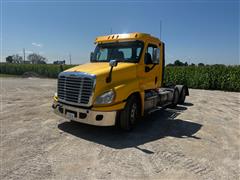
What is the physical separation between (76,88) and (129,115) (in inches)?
61.9

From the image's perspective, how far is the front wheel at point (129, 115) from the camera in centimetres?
570

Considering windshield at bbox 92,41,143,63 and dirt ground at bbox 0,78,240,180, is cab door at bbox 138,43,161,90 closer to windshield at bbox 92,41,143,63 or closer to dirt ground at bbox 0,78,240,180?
windshield at bbox 92,41,143,63

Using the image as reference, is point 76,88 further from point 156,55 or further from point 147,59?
point 156,55

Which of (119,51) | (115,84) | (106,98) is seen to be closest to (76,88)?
(106,98)

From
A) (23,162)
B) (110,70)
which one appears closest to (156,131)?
(110,70)

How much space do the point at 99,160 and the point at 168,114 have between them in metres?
4.90

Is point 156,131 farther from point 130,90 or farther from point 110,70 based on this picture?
point 110,70

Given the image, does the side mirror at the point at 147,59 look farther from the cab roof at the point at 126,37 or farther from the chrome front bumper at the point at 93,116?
the chrome front bumper at the point at 93,116

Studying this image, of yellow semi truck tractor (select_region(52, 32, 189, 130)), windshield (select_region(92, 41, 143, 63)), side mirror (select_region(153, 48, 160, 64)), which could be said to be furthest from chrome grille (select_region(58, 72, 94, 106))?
side mirror (select_region(153, 48, 160, 64))

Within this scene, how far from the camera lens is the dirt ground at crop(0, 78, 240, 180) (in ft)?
12.5

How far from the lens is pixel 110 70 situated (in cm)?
551

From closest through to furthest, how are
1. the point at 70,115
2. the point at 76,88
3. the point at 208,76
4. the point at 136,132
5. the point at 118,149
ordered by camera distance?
the point at 118,149 → the point at 76,88 → the point at 70,115 → the point at 136,132 → the point at 208,76

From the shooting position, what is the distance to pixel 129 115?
589cm

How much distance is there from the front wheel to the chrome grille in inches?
38.0
